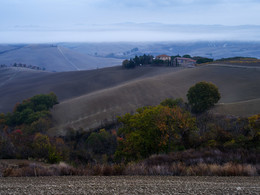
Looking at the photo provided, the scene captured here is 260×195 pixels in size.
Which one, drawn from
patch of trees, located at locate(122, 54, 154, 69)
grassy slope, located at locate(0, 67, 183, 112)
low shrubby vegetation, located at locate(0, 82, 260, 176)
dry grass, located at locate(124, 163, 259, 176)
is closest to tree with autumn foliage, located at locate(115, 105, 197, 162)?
low shrubby vegetation, located at locate(0, 82, 260, 176)

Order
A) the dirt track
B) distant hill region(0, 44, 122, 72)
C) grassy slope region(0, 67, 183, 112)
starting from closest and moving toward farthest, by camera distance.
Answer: the dirt track < grassy slope region(0, 67, 183, 112) < distant hill region(0, 44, 122, 72)

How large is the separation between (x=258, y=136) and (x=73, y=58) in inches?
7442

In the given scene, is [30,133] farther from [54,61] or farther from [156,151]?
[54,61]

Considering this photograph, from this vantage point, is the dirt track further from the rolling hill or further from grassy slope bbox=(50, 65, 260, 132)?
grassy slope bbox=(50, 65, 260, 132)

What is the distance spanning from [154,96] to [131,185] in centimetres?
3675

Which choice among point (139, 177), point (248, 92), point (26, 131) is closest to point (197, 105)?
point (248, 92)

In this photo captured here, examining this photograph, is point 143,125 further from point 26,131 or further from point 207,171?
point 26,131

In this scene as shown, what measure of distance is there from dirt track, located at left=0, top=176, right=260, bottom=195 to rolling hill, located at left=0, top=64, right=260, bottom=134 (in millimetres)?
23103

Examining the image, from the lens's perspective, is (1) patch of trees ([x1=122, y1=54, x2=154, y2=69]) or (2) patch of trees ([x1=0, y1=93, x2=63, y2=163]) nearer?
(2) patch of trees ([x1=0, y1=93, x2=63, y2=163])

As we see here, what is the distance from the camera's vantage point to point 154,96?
43406mm

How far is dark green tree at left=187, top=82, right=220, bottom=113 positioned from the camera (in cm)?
2981

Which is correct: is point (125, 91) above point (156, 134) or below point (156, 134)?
below

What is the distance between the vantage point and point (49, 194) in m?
6.35

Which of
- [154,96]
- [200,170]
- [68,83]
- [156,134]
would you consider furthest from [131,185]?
[68,83]
